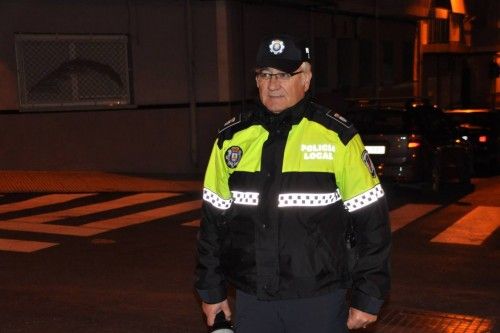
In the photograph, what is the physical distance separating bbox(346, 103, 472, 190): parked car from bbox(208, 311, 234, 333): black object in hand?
9.35m

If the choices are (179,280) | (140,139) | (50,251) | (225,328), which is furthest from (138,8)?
(225,328)

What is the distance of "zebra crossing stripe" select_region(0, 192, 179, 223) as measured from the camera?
1110cm

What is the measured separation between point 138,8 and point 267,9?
373cm

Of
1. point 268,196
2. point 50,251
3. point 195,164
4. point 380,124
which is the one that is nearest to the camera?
point 268,196

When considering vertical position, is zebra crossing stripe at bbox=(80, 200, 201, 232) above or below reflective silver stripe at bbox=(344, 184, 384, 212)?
below

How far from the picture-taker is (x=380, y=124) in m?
13.1

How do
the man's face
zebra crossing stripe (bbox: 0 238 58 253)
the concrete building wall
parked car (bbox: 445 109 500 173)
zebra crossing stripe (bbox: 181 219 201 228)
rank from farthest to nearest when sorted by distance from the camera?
parked car (bbox: 445 109 500 173), the concrete building wall, zebra crossing stripe (bbox: 181 219 201 228), zebra crossing stripe (bbox: 0 238 58 253), the man's face

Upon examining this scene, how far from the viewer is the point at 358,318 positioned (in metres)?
3.30

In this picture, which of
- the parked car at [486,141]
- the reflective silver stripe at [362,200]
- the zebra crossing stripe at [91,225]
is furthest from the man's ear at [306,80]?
the parked car at [486,141]

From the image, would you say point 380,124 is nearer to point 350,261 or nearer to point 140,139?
point 140,139

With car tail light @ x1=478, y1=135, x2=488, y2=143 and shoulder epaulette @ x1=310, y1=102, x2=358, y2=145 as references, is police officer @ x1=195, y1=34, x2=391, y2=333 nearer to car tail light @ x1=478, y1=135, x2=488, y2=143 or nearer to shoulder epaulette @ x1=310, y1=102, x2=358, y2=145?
shoulder epaulette @ x1=310, y1=102, x2=358, y2=145

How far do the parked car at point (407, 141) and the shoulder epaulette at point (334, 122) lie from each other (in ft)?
30.8

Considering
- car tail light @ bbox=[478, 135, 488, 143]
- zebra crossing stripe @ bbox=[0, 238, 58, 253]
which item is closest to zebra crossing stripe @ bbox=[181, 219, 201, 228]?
zebra crossing stripe @ bbox=[0, 238, 58, 253]

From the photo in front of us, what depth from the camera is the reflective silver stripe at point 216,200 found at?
3.46 m
